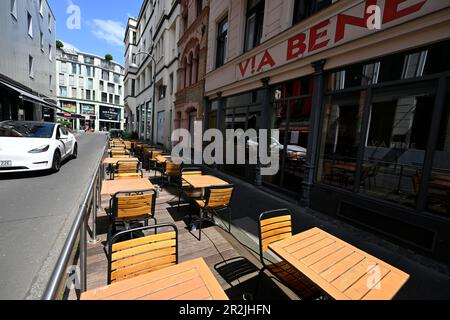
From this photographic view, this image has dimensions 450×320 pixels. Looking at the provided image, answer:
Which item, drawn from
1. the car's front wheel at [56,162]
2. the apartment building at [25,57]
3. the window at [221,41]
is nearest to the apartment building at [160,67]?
the window at [221,41]

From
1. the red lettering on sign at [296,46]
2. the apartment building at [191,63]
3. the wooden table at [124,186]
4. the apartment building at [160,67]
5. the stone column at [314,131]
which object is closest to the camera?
the wooden table at [124,186]

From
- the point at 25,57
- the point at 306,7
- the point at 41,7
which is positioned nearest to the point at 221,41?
the point at 306,7

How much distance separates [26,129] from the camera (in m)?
7.53

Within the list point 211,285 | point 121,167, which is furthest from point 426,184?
point 121,167

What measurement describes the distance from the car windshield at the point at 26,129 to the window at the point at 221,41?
737 cm

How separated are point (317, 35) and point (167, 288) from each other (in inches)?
226

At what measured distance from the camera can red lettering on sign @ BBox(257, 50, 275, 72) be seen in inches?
254

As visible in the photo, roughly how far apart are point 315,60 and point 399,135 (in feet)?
8.01

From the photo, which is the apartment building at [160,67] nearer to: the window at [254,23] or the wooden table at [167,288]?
the window at [254,23]

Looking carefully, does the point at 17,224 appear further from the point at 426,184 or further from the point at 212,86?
the point at 212,86

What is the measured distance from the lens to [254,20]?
25.1 ft

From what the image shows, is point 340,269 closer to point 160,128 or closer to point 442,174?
point 442,174

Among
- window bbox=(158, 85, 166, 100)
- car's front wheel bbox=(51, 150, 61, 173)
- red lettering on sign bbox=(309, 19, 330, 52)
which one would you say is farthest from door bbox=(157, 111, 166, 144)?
red lettering on sign bbox=(309, 19, 330, 52)

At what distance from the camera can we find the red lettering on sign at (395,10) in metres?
3.43
